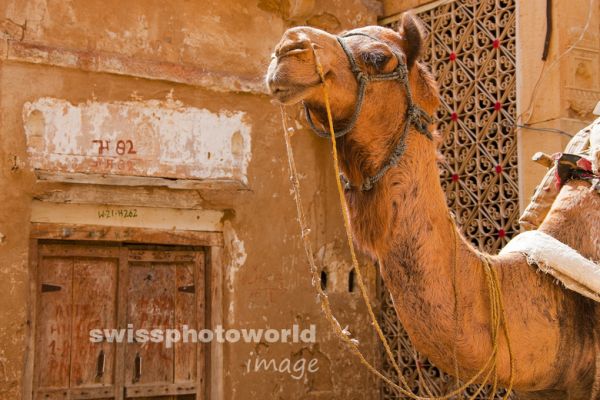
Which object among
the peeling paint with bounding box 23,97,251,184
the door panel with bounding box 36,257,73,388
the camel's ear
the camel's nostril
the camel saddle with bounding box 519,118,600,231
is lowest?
the door panel with bounding box 36,257,73,388

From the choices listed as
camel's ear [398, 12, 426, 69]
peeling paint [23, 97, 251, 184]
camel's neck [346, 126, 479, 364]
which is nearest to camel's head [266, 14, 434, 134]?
camel's ear [398, 12, 426, 69]

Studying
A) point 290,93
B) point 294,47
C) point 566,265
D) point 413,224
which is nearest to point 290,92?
point 290,93

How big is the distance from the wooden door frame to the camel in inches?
161

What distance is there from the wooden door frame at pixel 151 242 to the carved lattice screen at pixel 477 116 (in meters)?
1.64

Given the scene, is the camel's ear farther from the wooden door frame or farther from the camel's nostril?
the wooden door frame

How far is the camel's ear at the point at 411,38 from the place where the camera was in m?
3.01

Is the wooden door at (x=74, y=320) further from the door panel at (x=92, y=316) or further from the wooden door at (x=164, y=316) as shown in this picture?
the wooden door at (x=164, y=316)

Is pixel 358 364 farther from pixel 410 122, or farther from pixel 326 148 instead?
pixel 410 122

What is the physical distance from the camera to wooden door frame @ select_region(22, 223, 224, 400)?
21.2 feet

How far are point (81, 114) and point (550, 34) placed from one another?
11.6ft

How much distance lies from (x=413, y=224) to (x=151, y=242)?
14.5ft

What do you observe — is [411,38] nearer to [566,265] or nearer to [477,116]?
[566,265]

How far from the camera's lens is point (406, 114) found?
300 centimetres

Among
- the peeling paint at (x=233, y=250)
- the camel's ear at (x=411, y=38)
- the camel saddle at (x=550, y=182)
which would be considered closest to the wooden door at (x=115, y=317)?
the peeling paint at (x=233, y=250)
